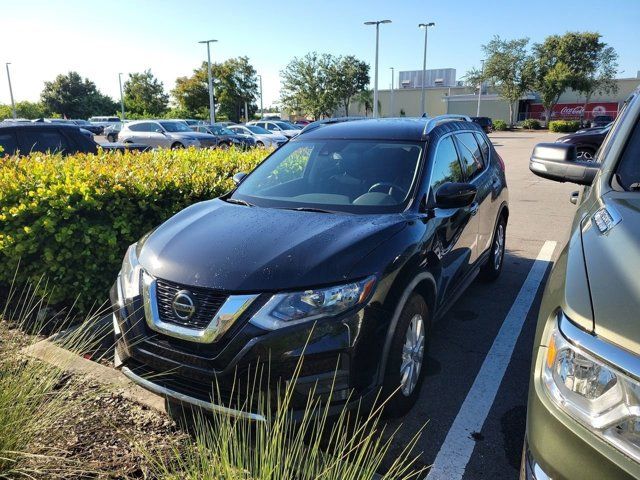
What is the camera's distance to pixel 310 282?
2359 mm

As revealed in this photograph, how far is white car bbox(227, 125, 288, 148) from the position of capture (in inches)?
963

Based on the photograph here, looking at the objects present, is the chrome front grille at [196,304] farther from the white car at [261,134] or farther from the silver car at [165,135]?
the white car at [261,134]

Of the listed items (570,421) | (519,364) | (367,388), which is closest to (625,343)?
(570,421)

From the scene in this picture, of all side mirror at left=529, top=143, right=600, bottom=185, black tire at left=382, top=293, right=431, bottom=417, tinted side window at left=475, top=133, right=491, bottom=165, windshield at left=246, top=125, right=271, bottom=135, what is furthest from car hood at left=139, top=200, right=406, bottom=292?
windshield at left=246, top=125, right=271, bottom=135

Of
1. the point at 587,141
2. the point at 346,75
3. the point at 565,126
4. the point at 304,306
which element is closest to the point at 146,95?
the point at 346,75

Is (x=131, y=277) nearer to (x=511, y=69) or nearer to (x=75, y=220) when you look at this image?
(x=75, y=220)

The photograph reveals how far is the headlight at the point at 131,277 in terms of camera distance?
2.73 metres

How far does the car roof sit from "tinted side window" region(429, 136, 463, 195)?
15cm

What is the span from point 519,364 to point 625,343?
8.10 ft

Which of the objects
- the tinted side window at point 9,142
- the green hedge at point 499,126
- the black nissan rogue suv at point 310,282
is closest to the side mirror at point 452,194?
the black nissan rogue suv at point 310,282

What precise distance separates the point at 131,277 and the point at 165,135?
1999 cm

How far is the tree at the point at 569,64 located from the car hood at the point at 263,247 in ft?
175

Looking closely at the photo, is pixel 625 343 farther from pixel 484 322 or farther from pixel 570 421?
pixel 484 322

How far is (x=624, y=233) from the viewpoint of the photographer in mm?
1894
